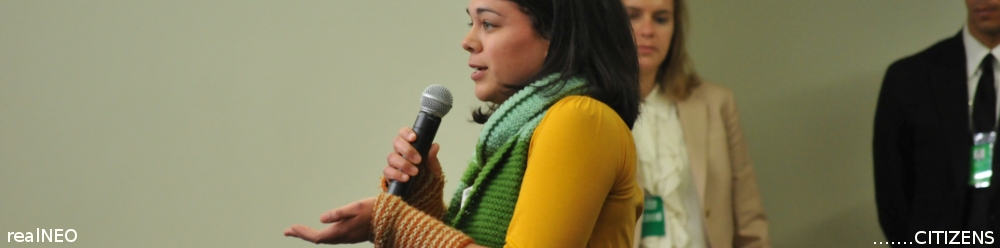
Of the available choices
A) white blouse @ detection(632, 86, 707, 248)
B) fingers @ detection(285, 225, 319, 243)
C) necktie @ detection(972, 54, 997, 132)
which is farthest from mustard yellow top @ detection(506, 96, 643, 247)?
necktie @ detection(972, 54, 997, 132)

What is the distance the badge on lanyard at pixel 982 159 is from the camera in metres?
3.15

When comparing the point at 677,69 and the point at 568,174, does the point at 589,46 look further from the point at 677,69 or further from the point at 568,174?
the point at 677,69

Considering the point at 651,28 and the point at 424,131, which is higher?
the point at 651,28

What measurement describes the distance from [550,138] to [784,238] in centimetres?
345

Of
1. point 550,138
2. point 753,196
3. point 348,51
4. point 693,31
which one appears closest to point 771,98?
point 693,31

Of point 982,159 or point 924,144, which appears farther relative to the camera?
point 924,144

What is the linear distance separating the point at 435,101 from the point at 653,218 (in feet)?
5.68

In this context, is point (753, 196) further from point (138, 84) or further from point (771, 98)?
point (138, 84)

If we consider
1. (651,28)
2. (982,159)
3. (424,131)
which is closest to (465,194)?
(424,131)

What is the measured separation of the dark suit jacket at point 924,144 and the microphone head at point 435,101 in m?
2.13

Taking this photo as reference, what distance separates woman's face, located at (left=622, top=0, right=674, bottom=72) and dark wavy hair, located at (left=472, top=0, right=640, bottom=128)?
183 cm

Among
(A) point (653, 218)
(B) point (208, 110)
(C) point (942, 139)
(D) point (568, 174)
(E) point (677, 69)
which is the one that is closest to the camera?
(D) point (568, 174)

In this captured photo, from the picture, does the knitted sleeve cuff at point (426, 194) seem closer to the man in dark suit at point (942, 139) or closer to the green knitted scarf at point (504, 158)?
the green knitted scarf at point (504, 158)

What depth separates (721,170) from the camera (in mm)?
3377
